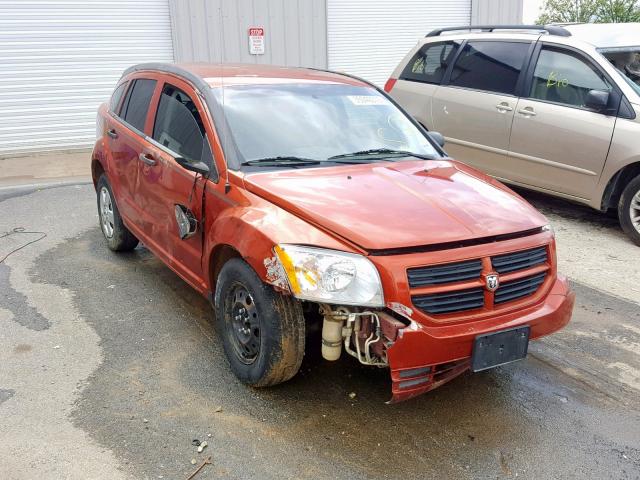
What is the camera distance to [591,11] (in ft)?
71.9

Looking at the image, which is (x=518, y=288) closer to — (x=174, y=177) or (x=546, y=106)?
(x=174, y=177)

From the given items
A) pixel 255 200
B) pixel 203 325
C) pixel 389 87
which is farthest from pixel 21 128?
pixel 255 200

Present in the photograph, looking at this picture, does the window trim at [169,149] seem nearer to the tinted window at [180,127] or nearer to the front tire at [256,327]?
the tinted window at [180,127]

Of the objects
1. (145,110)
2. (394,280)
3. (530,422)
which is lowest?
(530,422)

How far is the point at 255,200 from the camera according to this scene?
134 inches

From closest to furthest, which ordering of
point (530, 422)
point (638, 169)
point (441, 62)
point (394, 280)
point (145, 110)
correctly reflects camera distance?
point (394, 280) < point (530, 422) < point (145, 110) < point (638, 169) < point (441, 62)

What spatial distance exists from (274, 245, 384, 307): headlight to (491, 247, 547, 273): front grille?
0.67 meters

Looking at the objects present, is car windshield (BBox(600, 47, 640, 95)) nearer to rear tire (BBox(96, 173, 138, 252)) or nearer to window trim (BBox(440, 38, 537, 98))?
window trim (BBox(440, 38, 537, 98))

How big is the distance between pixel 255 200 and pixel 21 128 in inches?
361

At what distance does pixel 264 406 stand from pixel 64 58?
9.60 m

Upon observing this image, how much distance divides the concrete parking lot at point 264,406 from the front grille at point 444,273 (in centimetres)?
83

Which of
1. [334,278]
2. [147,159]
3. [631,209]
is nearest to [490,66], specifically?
[631,209]

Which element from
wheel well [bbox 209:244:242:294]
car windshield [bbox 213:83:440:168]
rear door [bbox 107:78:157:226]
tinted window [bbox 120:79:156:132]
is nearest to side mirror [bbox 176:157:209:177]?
car windshield [bbox 213:83:440:168]

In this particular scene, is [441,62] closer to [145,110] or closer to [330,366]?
[145,110]
